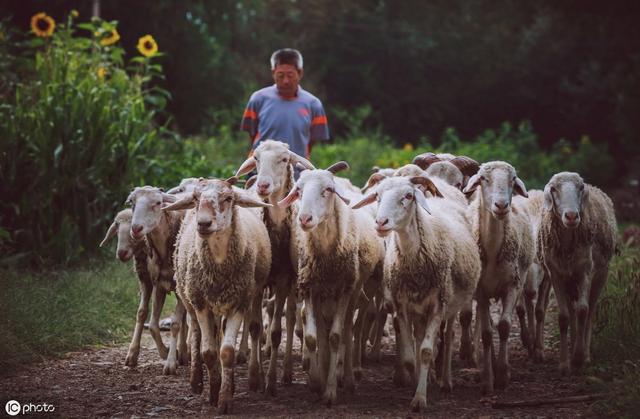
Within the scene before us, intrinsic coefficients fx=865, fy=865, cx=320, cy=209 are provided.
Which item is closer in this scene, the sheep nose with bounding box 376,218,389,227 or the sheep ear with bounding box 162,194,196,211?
the sheep nose with bounding box 376,218,389,227

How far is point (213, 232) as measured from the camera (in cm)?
587

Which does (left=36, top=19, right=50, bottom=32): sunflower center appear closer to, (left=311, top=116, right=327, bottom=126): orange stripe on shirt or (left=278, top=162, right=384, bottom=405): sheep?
(left=311, top=116, right=327, bottom=126): orange stripe on shirt

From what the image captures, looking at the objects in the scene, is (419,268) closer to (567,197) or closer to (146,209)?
(567,197)

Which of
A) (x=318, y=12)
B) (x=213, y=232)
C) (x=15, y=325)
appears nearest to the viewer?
(x=213, y=232)

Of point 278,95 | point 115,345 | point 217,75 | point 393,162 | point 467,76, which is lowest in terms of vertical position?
point 115,345

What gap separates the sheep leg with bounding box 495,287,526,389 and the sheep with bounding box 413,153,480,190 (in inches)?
68.2

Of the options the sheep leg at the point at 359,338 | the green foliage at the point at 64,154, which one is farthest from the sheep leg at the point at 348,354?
the green foliage at the point at 64,154

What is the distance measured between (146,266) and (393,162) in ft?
32.5

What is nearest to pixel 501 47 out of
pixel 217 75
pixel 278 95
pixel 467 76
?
pixel 467 76

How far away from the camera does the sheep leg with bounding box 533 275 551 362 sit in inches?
305

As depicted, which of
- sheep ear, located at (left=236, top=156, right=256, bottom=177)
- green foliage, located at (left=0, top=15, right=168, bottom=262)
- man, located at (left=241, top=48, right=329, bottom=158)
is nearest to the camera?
sheep ear, located at (left=236, top=156, right=256, bottom=177)

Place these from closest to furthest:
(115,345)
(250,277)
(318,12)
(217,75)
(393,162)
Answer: (250,277) → (115,345) → (393,162) → (217,75) → (318,12)

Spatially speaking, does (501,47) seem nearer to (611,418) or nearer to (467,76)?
(467,76)

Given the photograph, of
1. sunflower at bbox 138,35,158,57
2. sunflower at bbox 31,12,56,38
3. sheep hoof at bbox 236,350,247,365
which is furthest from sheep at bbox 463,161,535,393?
sunflower at bbox 31,12,56,38
